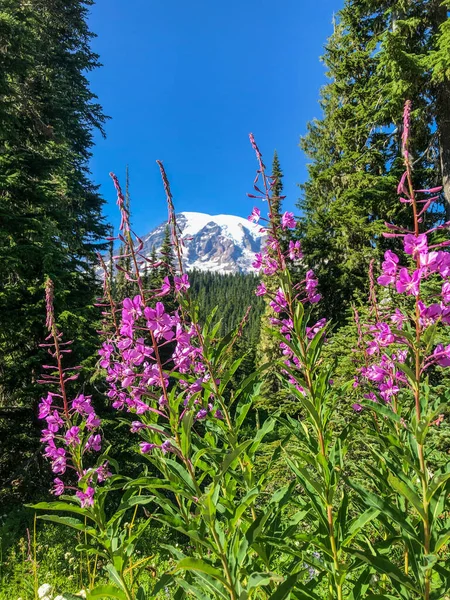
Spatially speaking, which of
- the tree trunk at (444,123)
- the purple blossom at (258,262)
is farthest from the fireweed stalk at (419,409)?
the tree trunk at (444,123)

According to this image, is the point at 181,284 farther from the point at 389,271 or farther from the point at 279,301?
the point at 389,271

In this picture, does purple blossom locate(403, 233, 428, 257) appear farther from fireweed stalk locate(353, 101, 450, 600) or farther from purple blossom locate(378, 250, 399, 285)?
purple blossom locate(378, 250, 399, 285)

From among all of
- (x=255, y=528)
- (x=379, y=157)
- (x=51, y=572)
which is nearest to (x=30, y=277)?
(x=51, y=572)

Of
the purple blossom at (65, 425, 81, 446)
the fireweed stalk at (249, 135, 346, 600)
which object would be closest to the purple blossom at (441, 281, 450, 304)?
the fireweed stalk at (249, 135, 346, 600)

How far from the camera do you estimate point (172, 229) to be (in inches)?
84.6

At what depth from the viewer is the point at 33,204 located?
29.3ft

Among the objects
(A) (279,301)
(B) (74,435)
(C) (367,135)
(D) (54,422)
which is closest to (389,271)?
(A) (279,301)

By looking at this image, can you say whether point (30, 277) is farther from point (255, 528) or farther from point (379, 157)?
point (379, 157)

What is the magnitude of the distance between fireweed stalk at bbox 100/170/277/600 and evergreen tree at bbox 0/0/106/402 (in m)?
6.37

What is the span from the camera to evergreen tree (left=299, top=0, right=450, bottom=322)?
29.7 feet

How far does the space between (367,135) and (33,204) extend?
10.4 m

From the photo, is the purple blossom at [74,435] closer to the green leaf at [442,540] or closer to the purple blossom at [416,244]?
the green leaf at [442,540]

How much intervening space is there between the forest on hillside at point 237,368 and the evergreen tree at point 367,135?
8 cm

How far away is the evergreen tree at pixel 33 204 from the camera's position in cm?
757
